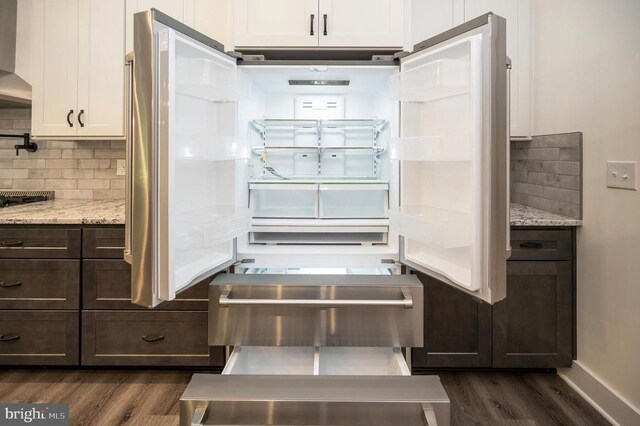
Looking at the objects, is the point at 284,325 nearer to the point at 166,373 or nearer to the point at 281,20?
the point at 166,373

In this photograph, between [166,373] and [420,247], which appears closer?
[420,247]

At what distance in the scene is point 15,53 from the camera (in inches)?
93.8

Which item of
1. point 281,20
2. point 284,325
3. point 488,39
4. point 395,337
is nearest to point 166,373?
point 284,325

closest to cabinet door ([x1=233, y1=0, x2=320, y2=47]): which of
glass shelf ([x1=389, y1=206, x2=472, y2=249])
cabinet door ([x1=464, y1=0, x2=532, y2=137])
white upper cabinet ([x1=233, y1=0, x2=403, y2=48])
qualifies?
white upper cabinet ([x1=233, y1=0, x2=403, y2=48])

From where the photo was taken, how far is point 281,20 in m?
Result: 1.85

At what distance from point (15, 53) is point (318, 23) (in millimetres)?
1842

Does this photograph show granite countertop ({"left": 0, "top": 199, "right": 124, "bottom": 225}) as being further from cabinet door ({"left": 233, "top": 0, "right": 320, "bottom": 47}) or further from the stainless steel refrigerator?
cabinet door ({"left": 233, "top": 0, "right": 320, "bottom": 47})

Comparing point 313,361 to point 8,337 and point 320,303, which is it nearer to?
point 320,303

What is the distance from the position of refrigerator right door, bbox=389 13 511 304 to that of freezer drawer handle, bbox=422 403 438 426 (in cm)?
40

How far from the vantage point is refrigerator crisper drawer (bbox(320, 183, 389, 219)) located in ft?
6.36

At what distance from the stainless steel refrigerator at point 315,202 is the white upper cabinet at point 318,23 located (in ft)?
0.28

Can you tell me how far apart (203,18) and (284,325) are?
5.74 feet

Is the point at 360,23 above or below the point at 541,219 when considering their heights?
above

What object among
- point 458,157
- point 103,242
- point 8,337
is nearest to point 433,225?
point 458,157
